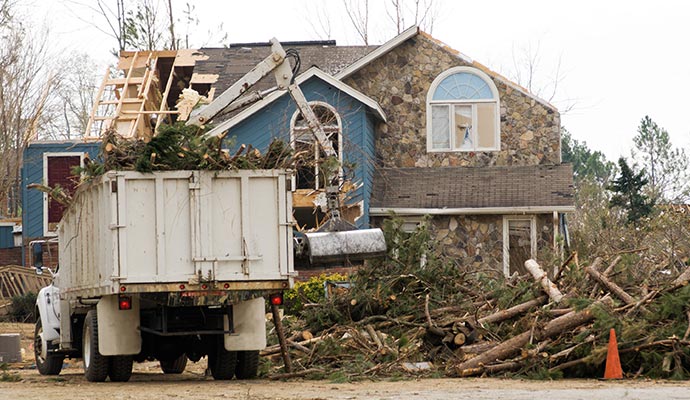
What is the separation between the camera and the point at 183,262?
1374 cm

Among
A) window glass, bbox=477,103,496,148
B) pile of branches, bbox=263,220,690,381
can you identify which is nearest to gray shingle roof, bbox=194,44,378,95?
window glass, bbox=477,103,496,148

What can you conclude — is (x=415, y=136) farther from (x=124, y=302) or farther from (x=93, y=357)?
(x=124, y=302)

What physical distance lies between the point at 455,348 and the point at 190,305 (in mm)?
3893

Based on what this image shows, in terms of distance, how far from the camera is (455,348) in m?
15.7

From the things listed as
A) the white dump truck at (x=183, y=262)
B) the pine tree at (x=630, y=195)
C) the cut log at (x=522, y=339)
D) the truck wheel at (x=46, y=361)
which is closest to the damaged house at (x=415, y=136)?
the truck wheel at (x=46, y=361)

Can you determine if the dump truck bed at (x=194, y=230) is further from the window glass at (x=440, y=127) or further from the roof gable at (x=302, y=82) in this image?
the window glass at (x=440, y=127)

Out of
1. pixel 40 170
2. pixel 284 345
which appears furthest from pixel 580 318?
pixel 40 170

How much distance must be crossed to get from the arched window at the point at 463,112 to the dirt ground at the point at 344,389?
15.8m

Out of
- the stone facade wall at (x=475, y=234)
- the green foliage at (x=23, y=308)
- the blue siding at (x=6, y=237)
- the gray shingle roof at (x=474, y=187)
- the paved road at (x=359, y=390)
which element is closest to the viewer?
the paved road at (x=359, y=390)

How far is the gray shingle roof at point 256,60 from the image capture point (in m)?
31.7

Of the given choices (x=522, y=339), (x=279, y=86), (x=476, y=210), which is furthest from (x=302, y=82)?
(x=522, y=339)

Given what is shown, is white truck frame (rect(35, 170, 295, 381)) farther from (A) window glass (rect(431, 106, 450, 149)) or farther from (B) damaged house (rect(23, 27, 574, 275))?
(A) window glass (rect(431, 106, 450, 149))

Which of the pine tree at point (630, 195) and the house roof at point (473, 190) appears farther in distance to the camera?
the pine tree at point (630, 195)

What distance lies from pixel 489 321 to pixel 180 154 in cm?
492
